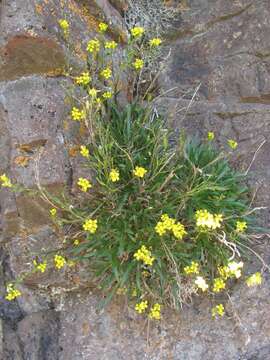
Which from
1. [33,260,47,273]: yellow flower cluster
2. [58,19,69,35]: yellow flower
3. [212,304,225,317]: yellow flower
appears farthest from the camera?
[212,304,225,317]: yellow flower

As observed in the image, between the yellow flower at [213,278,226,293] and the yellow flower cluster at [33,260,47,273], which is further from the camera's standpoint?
the yellow flower at [213,278,226,293]

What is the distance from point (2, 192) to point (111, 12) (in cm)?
187

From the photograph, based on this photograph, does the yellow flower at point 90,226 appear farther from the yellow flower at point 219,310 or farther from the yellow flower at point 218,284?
the yellow flower at point 219,310

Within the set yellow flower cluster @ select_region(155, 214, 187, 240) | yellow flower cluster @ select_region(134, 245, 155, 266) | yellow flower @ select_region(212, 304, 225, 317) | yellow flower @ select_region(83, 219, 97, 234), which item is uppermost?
yellow flower @ select_region(83, 219, 97, 234)

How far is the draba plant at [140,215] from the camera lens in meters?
3.55

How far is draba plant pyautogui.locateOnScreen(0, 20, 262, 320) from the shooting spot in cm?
355

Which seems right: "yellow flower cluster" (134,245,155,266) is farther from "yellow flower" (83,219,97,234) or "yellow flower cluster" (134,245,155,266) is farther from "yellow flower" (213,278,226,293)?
"yellow flower" (213,278,226,293)

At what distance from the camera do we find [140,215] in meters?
3.69

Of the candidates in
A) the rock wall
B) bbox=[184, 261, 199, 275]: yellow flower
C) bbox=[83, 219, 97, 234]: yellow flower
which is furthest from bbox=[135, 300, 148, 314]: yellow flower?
bbox=[83, 219, 97, 234]: yellow flower

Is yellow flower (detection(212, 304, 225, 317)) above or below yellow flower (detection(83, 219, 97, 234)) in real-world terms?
below

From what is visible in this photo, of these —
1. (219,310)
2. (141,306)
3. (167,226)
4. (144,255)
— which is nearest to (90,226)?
(144,255)

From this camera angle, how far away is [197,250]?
3.70m

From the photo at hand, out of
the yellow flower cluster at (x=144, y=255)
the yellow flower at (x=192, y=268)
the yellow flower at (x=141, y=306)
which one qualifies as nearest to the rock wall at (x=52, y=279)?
the yellow flower at (x=141, y=306)

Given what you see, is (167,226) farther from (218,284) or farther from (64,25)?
(64,25)
